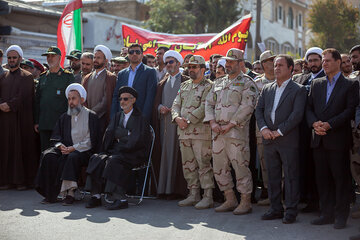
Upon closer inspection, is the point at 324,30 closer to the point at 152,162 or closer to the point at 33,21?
the point at 33,21

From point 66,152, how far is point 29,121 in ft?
5.37

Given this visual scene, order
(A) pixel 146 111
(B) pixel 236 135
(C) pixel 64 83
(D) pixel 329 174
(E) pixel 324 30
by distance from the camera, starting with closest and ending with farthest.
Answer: (D) pixel 329 174 → (B) pixel 236 135 → (A) pixel 146 111 → (C) pixel 64 83 → (E) pixel 324 30

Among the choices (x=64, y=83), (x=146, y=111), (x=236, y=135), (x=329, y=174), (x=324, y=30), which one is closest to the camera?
(x=329, y=174)

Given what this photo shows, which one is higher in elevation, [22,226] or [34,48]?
[34,48]

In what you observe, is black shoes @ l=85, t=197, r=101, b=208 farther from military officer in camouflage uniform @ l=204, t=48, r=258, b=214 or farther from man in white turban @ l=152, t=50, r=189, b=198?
military officer in camouflage uniform @ l=204, t=48, r=258, b=214

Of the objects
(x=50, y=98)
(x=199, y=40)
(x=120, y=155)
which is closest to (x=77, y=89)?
(x=50, y=98)

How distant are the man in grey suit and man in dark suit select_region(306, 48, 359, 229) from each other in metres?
0.23

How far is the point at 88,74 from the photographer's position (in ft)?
29.6

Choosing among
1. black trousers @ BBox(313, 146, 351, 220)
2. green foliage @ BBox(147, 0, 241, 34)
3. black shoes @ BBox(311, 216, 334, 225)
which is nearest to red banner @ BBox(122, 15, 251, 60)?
black trousers @ BBox(313, 146, 351, 220)

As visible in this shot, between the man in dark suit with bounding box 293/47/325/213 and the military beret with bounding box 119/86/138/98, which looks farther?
the military beret with bounding box 119/86/138/98

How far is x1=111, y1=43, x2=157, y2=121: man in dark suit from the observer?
27.0 feet

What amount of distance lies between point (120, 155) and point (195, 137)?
3.74ft

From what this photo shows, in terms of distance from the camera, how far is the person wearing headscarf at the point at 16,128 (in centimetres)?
875

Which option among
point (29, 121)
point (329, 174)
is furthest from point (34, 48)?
point (329, 174)
